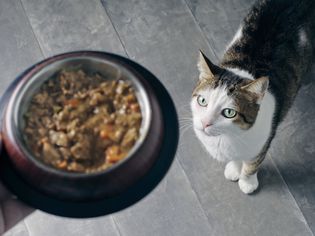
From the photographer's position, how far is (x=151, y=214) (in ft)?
5.56

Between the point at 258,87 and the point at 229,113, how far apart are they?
0.11 meters

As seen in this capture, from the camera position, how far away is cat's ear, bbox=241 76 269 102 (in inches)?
48.9

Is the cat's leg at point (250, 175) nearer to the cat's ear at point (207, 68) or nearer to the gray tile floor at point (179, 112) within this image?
the gray tile floor at point (179, 112)

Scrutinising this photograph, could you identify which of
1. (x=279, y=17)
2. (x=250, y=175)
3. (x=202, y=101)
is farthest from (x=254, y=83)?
(x=250, y=175)

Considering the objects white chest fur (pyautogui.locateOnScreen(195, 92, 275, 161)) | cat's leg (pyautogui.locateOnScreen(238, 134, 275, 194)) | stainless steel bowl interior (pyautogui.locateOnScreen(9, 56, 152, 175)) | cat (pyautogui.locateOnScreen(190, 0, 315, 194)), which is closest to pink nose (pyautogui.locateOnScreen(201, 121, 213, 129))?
cat (pyautogui.locateOnScreen(190, 0, 315, 194))

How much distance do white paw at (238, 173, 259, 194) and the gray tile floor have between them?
32mm

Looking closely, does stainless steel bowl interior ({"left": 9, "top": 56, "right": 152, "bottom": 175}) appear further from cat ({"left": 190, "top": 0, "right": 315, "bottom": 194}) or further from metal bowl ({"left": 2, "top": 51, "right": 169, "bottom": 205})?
cat ({"left": 190, "top": 0, "right": 315, "bottom": 194})

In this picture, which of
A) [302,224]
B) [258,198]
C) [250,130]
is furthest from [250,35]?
[302,224]

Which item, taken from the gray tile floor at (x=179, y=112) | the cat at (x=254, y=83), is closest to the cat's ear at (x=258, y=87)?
the cat at (x=254, y=83)

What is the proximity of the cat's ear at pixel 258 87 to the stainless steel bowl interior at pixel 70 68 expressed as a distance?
0.44 metres

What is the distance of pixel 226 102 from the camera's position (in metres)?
1.28

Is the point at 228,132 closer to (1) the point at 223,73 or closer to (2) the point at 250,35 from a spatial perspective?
(1) the point at 223,73

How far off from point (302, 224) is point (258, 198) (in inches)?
7.1

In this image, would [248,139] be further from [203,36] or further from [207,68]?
[203,36]
